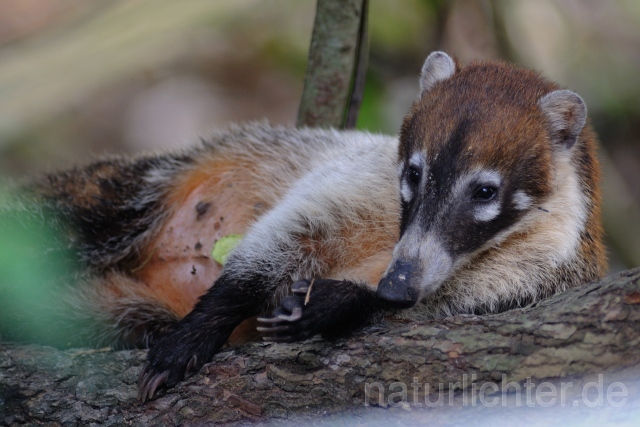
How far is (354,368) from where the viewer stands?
11.2ft

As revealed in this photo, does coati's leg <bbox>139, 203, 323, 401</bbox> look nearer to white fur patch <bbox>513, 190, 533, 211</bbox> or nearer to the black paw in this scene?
the black paw

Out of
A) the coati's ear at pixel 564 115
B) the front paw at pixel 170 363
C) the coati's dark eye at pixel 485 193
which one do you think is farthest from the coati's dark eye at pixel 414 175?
the front paw at pixel 170 363

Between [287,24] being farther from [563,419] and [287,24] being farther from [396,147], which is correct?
[563,419]

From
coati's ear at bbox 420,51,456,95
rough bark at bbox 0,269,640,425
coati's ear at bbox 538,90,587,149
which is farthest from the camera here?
coati's ear at bbox 420,51,456,95

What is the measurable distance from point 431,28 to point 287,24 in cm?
190

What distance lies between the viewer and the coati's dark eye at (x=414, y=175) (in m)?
4.05

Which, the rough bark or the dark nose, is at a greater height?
the dark nose

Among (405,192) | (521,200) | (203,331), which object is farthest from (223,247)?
(521,200)

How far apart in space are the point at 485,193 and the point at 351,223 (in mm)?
1015

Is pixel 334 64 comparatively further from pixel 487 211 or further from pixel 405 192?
pixel 487 211

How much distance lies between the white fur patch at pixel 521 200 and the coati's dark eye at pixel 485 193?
0.50 ft

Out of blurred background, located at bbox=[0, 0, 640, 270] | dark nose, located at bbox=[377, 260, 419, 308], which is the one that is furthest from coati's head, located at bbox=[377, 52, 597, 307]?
blurred background, located at bbox=[0, 0, 640, 270]

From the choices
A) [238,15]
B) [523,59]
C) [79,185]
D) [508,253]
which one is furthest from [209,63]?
[508,253]

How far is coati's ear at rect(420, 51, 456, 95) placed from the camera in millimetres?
4559
